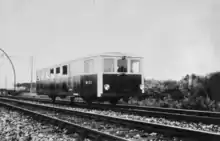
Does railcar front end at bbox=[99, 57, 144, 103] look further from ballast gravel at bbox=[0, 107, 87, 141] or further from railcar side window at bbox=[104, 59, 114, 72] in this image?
ballast gravel at bbox=[0, 107, 87, 141]

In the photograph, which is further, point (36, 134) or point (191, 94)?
point (191, 94)

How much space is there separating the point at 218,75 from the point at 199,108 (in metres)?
2.46

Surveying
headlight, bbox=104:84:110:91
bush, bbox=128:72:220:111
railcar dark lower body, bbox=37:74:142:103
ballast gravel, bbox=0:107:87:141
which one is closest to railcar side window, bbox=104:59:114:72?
railcar dark lower body, bbox=37:74:142:103

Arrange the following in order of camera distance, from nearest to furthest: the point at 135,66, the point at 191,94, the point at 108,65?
the point at 108,65 < the point at 135,66 < the point at 191,94

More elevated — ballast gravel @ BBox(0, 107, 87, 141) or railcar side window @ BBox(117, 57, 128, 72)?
railcar side window @ BBox(117, 57, 128, 72)

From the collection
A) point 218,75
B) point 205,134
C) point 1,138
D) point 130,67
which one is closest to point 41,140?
point 1,138

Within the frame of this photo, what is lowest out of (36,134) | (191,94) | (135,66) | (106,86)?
(36,134)

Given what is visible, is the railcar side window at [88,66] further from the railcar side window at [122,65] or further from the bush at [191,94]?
the bush at [191,94]

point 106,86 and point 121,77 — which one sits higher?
point 121,77

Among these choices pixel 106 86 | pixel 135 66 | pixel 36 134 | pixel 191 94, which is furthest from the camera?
pixel 191 94

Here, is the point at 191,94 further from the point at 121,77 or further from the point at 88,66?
the point at 88,66

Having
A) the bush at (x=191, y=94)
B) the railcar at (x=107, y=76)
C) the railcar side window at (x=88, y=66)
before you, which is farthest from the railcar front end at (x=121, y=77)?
the bush at (x=191, y=94)

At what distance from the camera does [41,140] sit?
6.75 meters

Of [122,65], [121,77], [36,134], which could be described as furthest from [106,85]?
[36,134]
